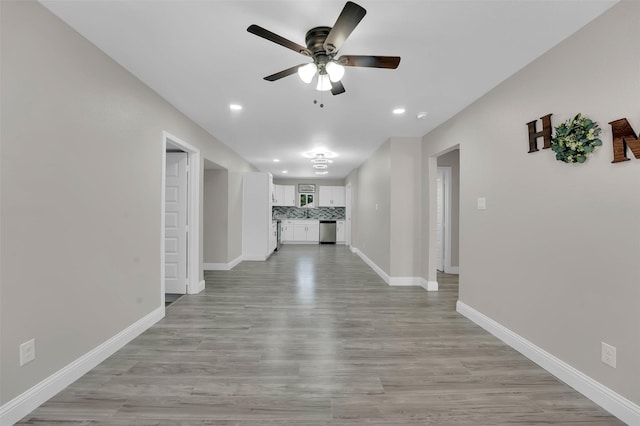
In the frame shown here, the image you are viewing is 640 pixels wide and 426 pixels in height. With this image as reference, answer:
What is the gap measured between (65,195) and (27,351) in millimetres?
956

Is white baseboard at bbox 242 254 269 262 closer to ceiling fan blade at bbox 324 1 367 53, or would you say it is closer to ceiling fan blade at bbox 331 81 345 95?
ceiling fan blade at bbox 331 81 345 95

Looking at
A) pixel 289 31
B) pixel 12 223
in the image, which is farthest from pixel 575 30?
pixel 12 223

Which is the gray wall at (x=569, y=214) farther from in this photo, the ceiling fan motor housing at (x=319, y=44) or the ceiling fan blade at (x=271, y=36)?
the ceiling fan blade at (x=271, y=36)

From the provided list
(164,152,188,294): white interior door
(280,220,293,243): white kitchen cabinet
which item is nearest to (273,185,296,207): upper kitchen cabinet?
(280,220,293,243): white kitchen cabinet

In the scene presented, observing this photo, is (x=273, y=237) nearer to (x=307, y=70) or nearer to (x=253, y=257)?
(x=253, y=257)

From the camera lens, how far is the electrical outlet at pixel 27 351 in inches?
63.6

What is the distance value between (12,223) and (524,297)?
11.8ft

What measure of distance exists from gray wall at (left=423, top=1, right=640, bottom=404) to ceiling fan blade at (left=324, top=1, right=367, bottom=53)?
5.20ft

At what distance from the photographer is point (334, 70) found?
1889 mm

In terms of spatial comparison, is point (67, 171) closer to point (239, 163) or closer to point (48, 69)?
point (48, 69)

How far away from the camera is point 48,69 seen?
1769 mm

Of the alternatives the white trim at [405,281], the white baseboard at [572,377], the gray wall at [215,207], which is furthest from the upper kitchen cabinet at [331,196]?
the white baseboard at [572,377]

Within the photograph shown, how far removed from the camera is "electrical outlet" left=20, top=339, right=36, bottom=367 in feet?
5.30

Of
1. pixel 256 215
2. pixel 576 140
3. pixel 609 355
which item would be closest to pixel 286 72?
pixel 576 140
